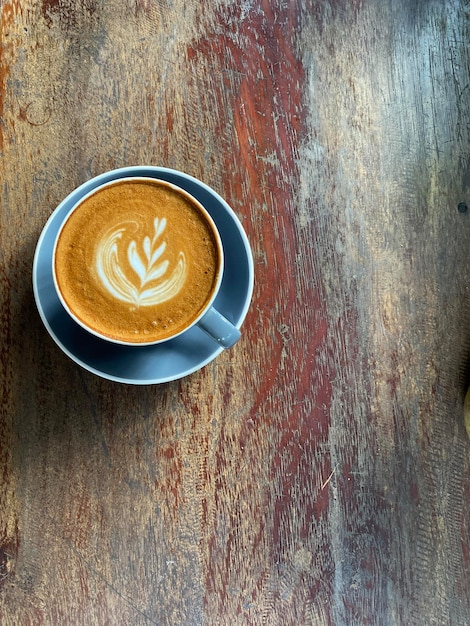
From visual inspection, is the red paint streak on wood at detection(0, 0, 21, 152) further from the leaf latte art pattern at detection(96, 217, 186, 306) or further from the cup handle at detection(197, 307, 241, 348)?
the cup handle at detection(197, 307, 241, 348)

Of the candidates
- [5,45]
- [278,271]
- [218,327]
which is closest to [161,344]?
[218,327]

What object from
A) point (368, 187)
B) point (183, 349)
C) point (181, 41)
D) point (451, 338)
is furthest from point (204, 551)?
point (181, 41)

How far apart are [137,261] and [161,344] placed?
0.13 metres

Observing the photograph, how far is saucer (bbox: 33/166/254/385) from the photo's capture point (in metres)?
0.81

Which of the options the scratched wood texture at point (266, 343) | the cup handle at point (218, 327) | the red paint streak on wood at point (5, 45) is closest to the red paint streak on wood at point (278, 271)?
the scratched wood texture at point (266, 343)

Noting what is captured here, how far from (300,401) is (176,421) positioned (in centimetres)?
20

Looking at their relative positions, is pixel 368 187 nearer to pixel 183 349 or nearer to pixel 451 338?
pixel 451 338

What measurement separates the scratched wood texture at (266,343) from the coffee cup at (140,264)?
0.15 meters

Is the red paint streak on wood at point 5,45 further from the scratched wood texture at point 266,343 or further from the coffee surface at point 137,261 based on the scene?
the coffee surface at point 137,261

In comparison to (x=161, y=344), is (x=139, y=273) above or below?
above

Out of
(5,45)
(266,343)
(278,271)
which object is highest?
(5,45)

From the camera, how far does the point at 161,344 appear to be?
827 mm

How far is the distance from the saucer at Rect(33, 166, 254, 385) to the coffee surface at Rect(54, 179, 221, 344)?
0.06 m

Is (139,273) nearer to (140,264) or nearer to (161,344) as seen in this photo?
(140,264)
